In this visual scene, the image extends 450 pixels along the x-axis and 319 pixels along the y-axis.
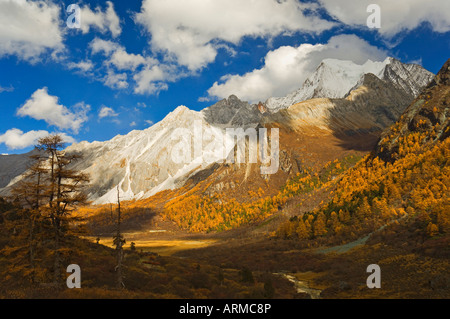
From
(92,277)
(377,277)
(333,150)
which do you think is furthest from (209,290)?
(333,150)

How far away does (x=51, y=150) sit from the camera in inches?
950

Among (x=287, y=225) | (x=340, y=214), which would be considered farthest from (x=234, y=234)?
(x=340, y=214)

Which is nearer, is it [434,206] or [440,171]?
[434,206]

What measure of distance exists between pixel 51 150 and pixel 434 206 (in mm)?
64366

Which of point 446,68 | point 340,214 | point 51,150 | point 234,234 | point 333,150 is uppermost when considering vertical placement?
point 446,68

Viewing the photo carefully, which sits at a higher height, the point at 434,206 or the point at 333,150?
the point at 333,150

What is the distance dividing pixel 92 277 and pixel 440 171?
73.0 m

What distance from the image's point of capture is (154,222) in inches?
7185

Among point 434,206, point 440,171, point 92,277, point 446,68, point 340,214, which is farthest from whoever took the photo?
point 446,68

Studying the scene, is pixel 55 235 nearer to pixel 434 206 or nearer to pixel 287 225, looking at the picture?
pixel 434 206
